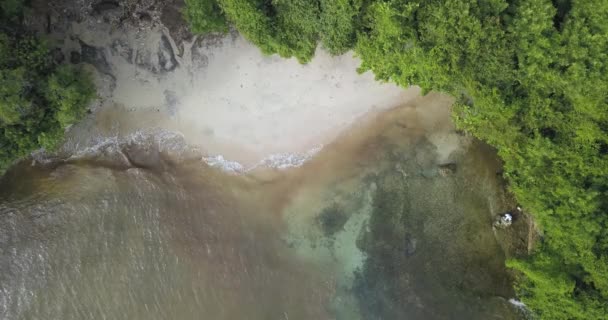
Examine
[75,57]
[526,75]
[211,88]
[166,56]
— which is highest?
[166,56]

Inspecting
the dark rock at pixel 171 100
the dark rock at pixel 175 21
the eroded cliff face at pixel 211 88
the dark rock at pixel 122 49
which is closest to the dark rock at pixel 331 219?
the eroded cliff face at pixel 211 88

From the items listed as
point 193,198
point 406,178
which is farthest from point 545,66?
point 193,198

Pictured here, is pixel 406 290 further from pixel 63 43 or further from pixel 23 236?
pixel 63 43

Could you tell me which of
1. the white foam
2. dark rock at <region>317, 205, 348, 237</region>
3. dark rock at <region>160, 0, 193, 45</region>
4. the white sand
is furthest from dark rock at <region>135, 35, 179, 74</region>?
dark rock at <region>317, 205, 348, 237</region>

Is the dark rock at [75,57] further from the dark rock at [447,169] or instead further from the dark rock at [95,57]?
the dark rock at [447,169]

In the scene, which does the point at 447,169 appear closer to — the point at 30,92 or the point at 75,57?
the point at 30,92

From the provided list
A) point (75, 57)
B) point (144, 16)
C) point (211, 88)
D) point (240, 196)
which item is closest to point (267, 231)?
point (240, 196)

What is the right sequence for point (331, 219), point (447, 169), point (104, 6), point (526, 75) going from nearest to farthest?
point (526, 75) < point (104, 6) < point (447, 169) < point (331, 219)
